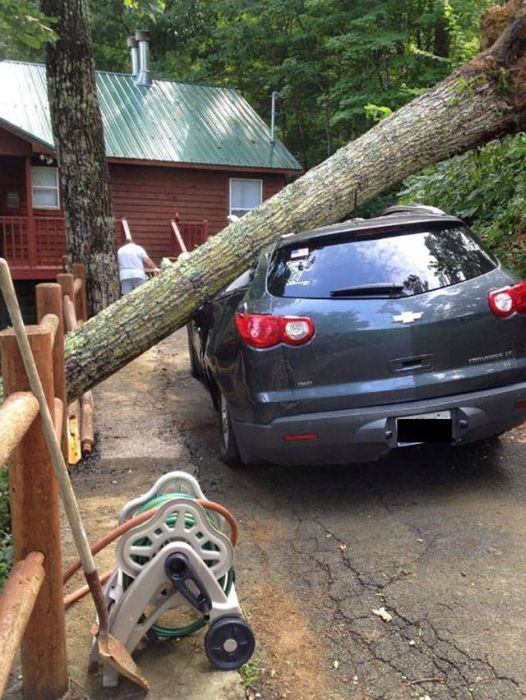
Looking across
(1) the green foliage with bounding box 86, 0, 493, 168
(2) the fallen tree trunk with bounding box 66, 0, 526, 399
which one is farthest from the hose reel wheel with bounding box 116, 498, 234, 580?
(1) the green foliage with bounding box 86, 0, 493, 168

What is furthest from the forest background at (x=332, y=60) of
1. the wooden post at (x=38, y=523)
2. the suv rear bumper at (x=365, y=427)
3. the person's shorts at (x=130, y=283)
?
the wooden post at (x=38, y=523)

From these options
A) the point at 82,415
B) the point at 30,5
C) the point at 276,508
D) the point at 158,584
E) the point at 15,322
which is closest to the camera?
the point at 15,322

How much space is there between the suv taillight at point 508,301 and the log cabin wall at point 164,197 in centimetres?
1475

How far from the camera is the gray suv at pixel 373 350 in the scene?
3832 millimetres

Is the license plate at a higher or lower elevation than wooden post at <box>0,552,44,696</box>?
lower

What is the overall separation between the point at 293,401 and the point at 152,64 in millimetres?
28219

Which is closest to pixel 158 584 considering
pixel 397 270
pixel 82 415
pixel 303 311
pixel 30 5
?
pixel 303 311

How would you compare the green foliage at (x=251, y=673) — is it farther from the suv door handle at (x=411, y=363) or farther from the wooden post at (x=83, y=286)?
the wooden post at (x=83, y=286)

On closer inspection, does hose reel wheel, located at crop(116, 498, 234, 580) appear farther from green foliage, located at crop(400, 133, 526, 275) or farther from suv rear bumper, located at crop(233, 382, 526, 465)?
green foliage, located at crop(400, 133, 526, 275)

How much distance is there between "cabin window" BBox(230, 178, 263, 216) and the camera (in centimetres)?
1872

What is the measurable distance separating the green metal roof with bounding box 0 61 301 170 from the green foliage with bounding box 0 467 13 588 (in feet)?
43.9

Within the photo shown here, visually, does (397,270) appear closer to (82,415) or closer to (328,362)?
(328,362)

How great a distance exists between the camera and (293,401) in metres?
3.86

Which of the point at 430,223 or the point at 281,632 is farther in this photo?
the point at 430,223
